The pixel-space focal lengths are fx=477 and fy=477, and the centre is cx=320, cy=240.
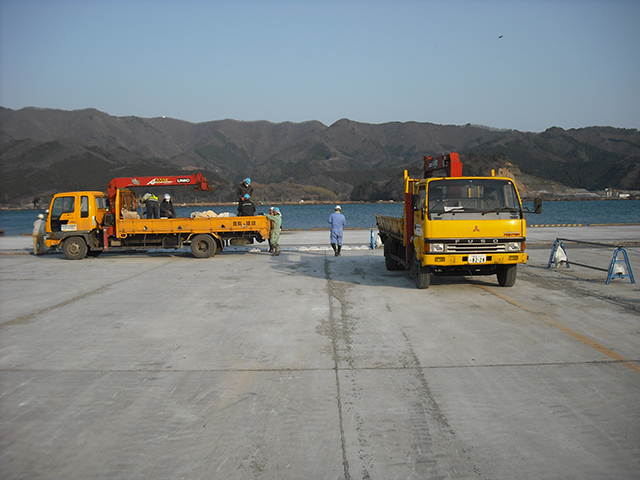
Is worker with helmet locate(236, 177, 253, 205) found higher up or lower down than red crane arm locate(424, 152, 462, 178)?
lower down

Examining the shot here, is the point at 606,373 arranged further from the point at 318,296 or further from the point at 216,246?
the point at 216,246

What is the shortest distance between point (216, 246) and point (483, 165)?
148 meters

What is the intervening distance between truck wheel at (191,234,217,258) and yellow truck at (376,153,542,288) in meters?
7.96

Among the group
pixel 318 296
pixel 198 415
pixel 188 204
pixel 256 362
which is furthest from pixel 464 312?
pixel 188 204

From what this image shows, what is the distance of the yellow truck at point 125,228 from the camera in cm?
1653

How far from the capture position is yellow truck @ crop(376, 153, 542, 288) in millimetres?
9609

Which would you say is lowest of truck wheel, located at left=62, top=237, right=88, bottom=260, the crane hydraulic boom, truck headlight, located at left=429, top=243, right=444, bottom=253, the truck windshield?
truck wheel, located at left=62, top=237, right=88, bottom=260

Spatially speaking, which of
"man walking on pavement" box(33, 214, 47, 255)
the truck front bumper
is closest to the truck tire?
the truck front bumper

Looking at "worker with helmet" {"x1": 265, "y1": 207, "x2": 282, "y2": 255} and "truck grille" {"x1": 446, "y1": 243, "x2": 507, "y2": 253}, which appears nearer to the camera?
"truck grille" {"x1": 446, "y1": 243, "x2": 507, "y2": 253}

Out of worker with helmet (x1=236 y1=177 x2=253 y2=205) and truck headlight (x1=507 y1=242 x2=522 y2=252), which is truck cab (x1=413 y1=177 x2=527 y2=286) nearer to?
truck headlight (x1=507 y1=242 x2=522 y2=252)

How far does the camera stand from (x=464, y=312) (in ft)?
27.4

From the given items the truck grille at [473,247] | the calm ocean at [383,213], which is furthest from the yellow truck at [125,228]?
the calm ocean at [383,213]

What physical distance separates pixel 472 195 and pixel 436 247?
158cm

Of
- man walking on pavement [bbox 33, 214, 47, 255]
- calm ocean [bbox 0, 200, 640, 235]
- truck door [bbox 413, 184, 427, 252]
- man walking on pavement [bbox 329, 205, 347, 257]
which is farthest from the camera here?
calm ocean [bbox 0, 200, 640, 235]
